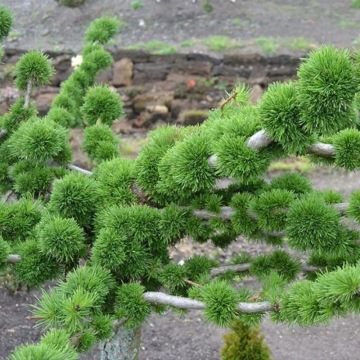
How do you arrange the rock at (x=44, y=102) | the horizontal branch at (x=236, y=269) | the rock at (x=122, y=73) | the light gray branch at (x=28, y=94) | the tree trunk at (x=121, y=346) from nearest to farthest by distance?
the horizontal branch at (x=236, y=269) < the tree trunk at (x=121, y=346) < the light gray branch at (x=28, y=94) < the rock at (x=44, y=102) < the rock at (x=122, y=73)

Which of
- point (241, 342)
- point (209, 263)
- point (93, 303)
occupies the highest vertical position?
point (93, 303)

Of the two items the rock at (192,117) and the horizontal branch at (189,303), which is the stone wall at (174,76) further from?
the horizontal branch at (189,303)

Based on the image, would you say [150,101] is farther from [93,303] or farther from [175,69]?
[93,303]

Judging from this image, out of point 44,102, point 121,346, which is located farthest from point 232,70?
point 121,346

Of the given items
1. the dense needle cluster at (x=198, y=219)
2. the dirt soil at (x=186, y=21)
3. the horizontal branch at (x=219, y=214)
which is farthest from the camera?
the dirt soil at (x=186, y=21)

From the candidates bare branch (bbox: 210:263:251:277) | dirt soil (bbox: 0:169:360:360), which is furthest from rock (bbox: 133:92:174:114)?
bare branch (bbox: 210:263:251:277)

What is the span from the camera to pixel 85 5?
1056 cm

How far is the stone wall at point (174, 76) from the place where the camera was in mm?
8875

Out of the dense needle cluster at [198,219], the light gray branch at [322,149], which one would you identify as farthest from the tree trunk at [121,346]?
the light gray branch at [322,149]

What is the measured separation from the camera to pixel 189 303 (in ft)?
7.00

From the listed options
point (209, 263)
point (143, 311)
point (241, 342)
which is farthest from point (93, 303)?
point (241, 342)

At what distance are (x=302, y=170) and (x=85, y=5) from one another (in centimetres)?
519

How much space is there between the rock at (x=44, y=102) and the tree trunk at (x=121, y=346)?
19.4 ft

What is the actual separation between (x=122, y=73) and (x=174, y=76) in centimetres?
77
